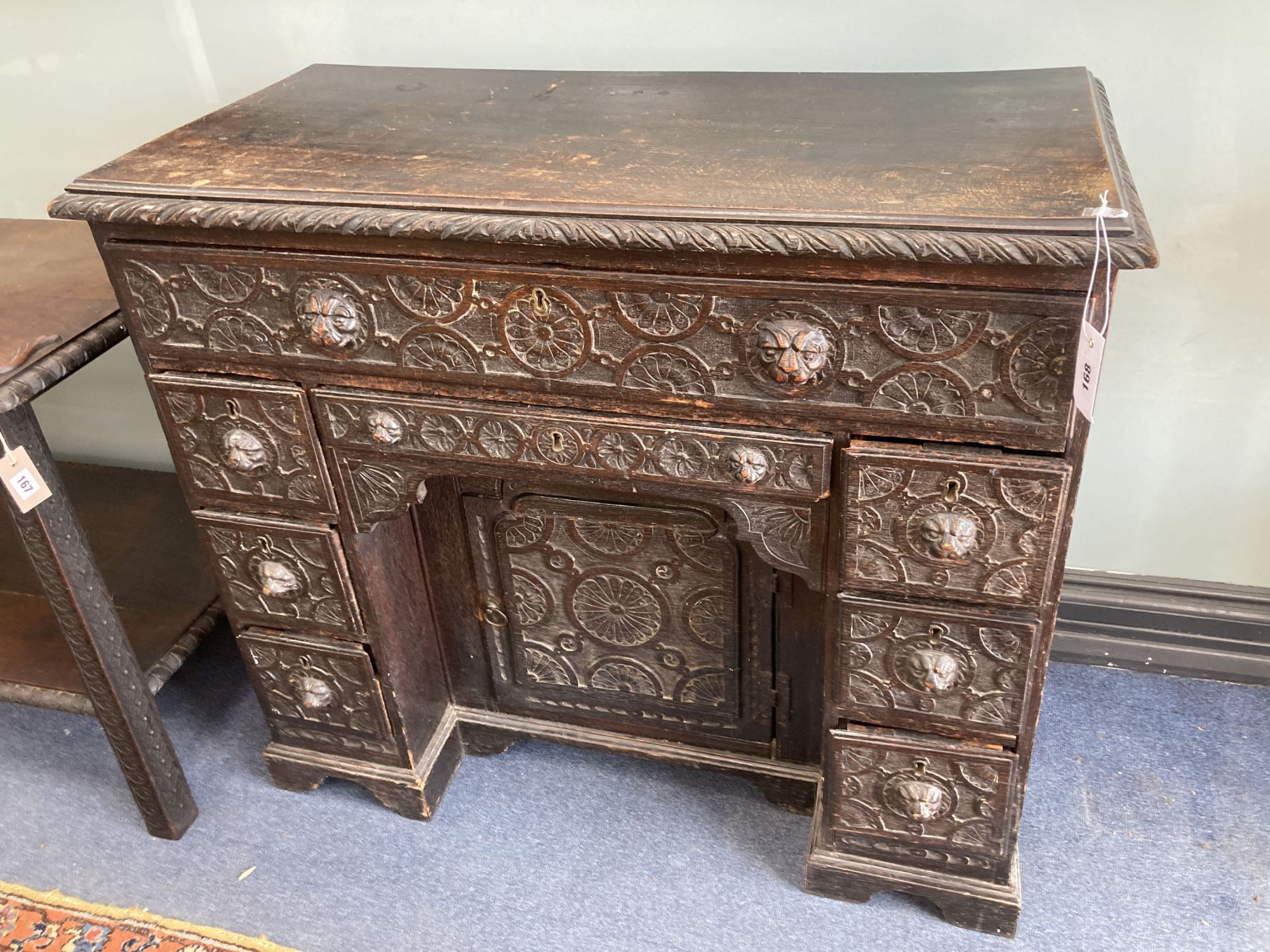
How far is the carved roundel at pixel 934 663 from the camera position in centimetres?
131

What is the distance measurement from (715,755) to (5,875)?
1145 mm

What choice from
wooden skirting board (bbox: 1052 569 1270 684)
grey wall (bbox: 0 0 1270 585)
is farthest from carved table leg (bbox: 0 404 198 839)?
wooden skirting board (bbox: 1052 569 1270 684)

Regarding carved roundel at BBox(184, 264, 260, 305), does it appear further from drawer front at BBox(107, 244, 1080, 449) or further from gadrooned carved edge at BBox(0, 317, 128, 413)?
gadrooned carved edge at BBox(0, 317, 128, 413)

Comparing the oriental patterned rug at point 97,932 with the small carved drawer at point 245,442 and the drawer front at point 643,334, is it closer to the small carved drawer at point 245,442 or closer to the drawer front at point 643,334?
the small carved drawer at point 245,442

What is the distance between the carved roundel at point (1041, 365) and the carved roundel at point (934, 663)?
0.34m

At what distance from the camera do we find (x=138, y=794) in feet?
5.64

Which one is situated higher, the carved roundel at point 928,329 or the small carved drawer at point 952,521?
the carved roundel at point 928,329

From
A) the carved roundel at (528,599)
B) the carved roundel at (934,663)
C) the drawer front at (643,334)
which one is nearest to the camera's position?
the drawer front at (643,334)

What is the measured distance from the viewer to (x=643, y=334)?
46.3 inches

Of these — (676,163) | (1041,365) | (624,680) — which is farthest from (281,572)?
(1041,365)

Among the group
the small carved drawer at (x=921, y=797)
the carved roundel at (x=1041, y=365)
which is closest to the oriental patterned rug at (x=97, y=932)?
Answer: the small carved drawer at (x=921, y=797)

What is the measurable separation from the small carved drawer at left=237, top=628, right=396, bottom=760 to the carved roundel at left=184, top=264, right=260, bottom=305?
0.56m

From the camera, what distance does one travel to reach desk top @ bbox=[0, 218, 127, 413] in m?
1.35

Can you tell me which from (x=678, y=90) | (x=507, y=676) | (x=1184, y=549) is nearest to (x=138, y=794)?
(x=507, y=676)
